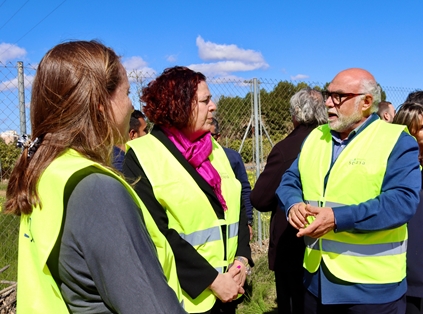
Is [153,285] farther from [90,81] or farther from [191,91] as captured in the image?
[191,91]

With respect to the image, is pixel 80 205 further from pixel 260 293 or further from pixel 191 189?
pixel 260 293

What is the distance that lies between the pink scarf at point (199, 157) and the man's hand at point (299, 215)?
0.37 meters

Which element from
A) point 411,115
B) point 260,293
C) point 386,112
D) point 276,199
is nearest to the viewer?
point 411,115

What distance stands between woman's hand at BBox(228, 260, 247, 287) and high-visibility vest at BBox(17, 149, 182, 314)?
4.07ft

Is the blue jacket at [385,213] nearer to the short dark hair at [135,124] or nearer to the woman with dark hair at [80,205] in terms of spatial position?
the woman with dark hair at [80,205]

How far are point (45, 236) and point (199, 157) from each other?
1287 mm

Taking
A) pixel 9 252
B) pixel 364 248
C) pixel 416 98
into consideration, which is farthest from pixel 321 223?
pixel 9 252

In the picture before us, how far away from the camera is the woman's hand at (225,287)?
1.99 metres

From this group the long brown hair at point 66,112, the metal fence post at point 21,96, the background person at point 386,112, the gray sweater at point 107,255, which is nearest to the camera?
the gray sweater at point 107,255

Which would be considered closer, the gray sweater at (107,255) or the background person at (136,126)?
the gray sweater at (107,255)

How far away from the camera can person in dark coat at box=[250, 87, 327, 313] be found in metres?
2.84

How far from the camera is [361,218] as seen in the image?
1.92 meters

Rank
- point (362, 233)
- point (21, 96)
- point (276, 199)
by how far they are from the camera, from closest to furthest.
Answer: point (362, 233) → point (276, 199) → point (21, 96)

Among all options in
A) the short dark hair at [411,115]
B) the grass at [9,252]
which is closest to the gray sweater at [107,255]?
the short dark hair at [411,115]
